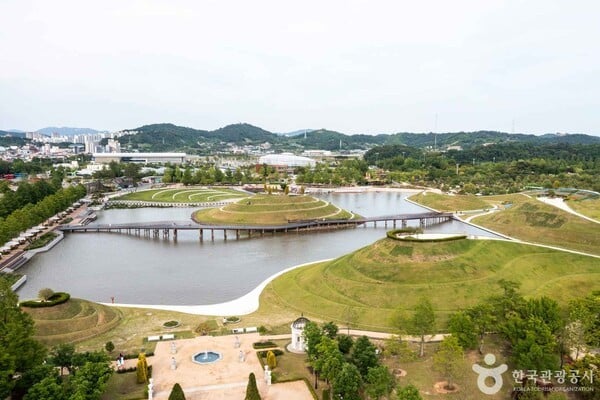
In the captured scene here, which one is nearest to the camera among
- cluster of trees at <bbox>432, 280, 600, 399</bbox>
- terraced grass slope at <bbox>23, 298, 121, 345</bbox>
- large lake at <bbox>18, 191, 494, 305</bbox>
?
cluster of trees at <bbox>432, 280, 600, 399</bbox>

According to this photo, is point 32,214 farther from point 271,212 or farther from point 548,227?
point 548,227

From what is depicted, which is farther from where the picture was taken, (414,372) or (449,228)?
(449,228)

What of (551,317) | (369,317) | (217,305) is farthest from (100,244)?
(551,317)

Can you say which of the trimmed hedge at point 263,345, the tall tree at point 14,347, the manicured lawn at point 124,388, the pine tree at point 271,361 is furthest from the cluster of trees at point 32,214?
the pine tree at point 271,361

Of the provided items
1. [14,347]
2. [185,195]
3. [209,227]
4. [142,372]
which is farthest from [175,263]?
[185,195]

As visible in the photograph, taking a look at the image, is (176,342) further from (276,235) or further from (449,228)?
(449,228)

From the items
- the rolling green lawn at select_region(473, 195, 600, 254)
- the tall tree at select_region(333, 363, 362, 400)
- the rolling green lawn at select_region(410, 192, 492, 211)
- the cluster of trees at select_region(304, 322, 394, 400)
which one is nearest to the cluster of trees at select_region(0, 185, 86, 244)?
the cluster of trees at select_region(304, 322, 394, 400)

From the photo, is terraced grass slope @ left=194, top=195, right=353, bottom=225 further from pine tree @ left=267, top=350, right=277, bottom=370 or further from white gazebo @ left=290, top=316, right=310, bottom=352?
pine tree @ left=267, top=350, right=277, bottom=370

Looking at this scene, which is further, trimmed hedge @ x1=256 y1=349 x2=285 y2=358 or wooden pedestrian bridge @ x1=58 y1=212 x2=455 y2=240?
wooden pedestrian bridge @ x1=58 y1=212 x2=455 y2=240
